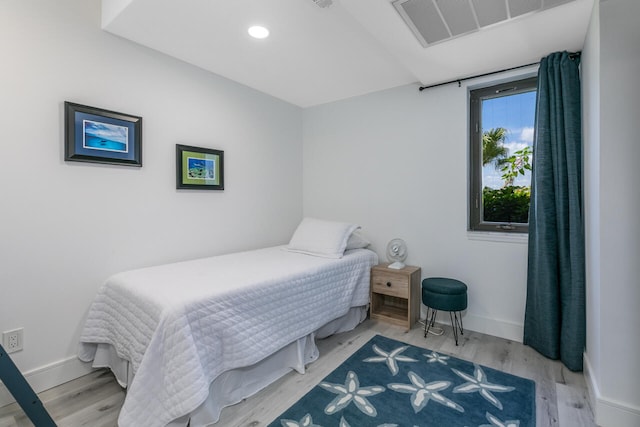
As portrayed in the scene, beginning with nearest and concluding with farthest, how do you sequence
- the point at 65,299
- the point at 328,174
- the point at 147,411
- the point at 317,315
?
the point at 147,411 < the point at 65,299 < the point at 317,315 < the point at 328,174

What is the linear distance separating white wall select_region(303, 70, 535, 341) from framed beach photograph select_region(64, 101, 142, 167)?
2.02m

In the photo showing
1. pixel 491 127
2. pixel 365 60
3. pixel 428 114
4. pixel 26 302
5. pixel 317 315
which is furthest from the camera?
pixel 428 114

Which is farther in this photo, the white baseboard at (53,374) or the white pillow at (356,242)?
the white pillow at (356,242)

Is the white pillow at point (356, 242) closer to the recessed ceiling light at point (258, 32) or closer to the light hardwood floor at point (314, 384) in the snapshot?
the light hardwood floor at point (314, 384)

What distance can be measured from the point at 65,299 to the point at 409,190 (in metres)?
2.88

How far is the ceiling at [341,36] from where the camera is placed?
183 centimetres

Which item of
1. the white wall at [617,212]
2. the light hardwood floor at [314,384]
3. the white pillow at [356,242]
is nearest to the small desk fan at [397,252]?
the white pillow at [356,242]

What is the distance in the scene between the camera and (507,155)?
106 inches

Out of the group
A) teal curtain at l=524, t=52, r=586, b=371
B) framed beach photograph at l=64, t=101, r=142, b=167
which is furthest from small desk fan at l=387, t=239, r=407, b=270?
framed beach photograph at l=64, t=101, r=142, b=167

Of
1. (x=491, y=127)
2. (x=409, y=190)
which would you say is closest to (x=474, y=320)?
(x=409, y=190)

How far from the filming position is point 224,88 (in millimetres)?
2910

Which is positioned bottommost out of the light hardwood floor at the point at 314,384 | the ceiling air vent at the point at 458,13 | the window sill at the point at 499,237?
the light hardwood floor at the point at 314,384

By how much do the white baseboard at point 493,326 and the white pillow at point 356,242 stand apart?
3.33 ft

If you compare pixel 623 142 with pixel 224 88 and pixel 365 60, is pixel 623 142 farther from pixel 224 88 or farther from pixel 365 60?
pixel 224 88
